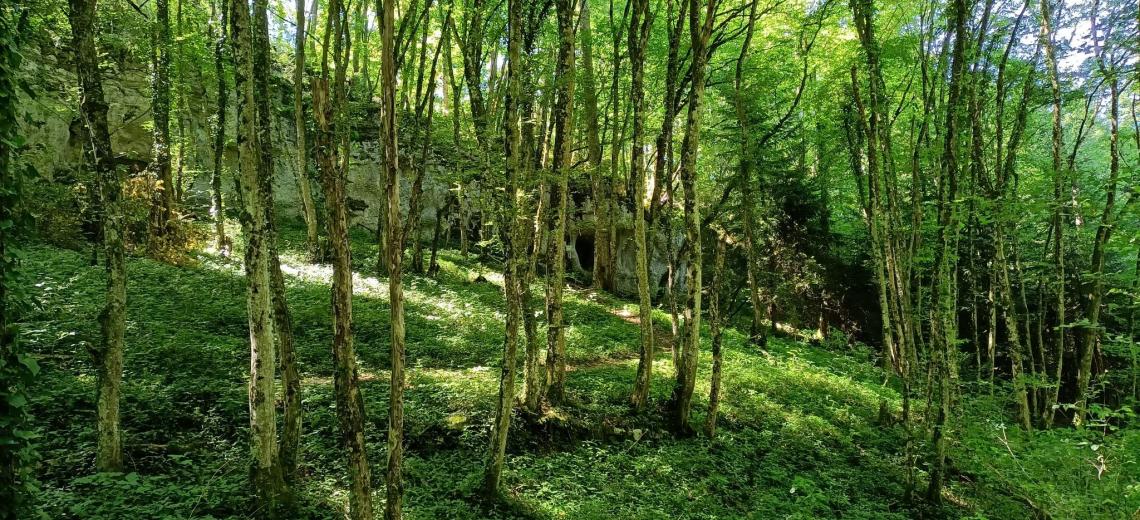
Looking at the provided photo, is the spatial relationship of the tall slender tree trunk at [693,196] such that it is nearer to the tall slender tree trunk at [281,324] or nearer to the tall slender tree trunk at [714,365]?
the tall slender tree trunk at [714,365]

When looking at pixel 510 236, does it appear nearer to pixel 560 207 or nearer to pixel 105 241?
pixel 560 207

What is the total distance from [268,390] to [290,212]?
58.7ft

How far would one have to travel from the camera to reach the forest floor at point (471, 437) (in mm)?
5633

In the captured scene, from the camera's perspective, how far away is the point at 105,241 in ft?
16.8

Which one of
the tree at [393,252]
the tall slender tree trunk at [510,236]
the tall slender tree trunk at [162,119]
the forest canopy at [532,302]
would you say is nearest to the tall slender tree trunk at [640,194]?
the forest canopy at [532,302]

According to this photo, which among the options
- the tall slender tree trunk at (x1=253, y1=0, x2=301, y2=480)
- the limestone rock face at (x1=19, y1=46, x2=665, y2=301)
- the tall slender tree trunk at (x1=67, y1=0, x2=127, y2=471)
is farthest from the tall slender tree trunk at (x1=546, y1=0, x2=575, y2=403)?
the limestone rock face at (x1=19, y1=46, x2=665, y2=301)

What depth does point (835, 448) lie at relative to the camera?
9578 mm

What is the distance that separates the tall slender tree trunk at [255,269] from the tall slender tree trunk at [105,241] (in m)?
1.55

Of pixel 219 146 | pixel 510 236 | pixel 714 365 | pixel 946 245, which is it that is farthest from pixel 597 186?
pixel 510 236

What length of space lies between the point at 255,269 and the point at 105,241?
1814 mm

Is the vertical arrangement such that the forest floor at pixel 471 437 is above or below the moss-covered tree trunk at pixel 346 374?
below

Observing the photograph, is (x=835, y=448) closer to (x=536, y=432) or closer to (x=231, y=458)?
(x=536, y=432)

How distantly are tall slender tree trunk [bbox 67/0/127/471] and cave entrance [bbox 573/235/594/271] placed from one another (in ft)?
61.3

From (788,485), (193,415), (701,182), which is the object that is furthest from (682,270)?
(193,415)
